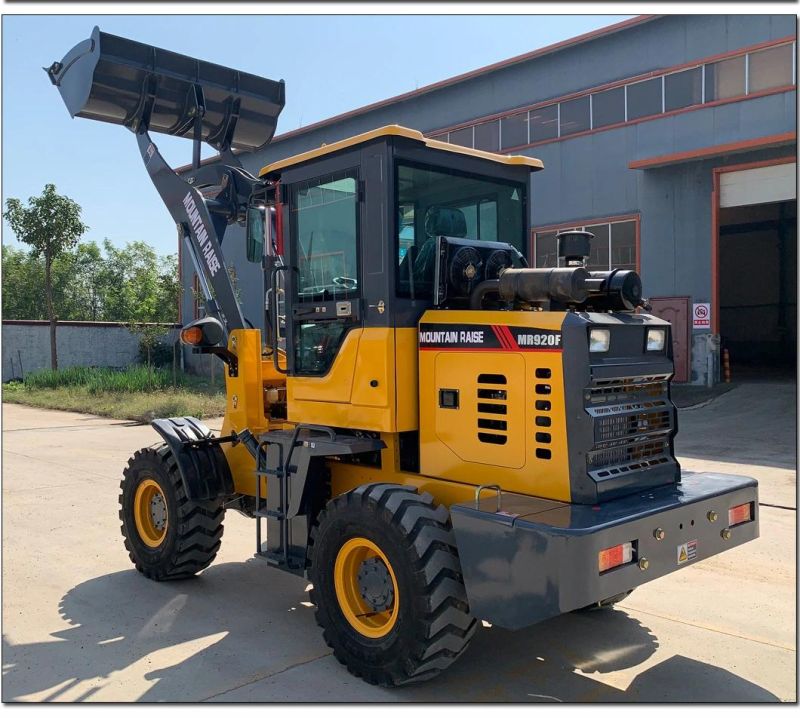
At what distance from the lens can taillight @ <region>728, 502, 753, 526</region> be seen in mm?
4348

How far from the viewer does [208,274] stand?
6.21 m

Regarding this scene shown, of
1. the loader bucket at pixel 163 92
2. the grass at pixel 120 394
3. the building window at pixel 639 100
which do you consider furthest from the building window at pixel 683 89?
the loader bucket at pixel 163 92

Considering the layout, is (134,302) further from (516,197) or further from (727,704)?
(727,704)

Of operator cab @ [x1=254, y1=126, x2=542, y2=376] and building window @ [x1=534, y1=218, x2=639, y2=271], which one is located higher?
building window @ [x1=534, y1=218, x2=639, y2=271]

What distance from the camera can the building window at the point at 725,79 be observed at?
18.5 meters

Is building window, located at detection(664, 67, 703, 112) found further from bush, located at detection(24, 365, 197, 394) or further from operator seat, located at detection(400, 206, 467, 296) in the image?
operator seat, located at detection(400, 206, 467, 296)

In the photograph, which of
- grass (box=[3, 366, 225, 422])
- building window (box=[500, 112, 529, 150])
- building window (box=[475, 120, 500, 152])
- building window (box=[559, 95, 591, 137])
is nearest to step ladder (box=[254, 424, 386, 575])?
grass (box=[3, 366, 225, 422])

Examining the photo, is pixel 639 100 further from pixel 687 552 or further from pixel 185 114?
pixel 687 552

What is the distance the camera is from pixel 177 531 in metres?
5.63

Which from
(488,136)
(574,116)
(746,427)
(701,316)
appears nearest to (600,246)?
(701,316)

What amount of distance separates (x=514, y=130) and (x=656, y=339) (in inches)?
772

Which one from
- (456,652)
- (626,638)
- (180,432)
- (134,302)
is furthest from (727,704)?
(134,302)

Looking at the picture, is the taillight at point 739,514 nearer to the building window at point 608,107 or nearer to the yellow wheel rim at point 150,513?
the yellow wheel rim at point 150,513

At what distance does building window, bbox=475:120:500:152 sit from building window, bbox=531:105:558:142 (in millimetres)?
1185
